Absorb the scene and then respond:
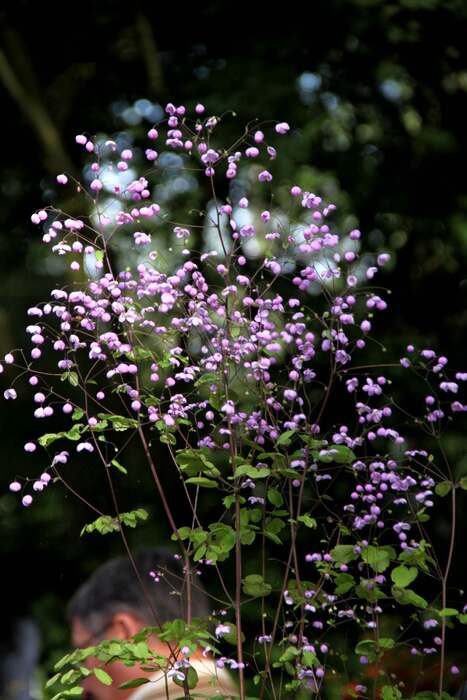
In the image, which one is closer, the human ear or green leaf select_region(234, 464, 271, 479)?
green leaf select_region(234, 464, 271, 479)

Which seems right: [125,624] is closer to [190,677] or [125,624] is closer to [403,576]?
[190,677]

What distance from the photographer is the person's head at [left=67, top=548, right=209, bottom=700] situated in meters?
3.43

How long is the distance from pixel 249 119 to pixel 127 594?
13.2 feet

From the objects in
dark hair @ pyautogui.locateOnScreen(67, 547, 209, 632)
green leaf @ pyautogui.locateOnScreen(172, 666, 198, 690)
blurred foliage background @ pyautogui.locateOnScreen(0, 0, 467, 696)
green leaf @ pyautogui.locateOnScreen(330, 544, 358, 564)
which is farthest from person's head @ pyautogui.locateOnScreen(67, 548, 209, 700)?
blurred foliage background @ pyautogui.locateOnScreen(0, 0, 467, 696)

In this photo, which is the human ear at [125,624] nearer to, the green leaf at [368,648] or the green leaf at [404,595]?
the green leaf at [368,648]

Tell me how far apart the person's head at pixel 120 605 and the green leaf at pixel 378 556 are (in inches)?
36.2

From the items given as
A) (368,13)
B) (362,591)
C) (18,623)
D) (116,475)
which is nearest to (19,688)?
(18,623)

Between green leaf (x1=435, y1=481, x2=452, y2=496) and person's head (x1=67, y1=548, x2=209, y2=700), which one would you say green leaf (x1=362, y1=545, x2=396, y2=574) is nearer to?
green leaf (x1=435, y1=481, x2=452, y2=496)

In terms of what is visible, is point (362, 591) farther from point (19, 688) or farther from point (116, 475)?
point (116, 475)

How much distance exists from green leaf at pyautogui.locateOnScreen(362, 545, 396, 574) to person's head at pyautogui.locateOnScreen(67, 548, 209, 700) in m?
0.92

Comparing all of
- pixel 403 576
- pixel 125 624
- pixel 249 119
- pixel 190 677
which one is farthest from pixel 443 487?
pixel 249 119

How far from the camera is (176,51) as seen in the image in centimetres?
816

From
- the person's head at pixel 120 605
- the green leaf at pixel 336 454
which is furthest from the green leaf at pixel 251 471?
the person's head at pixel 120 605

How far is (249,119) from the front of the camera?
700cm
